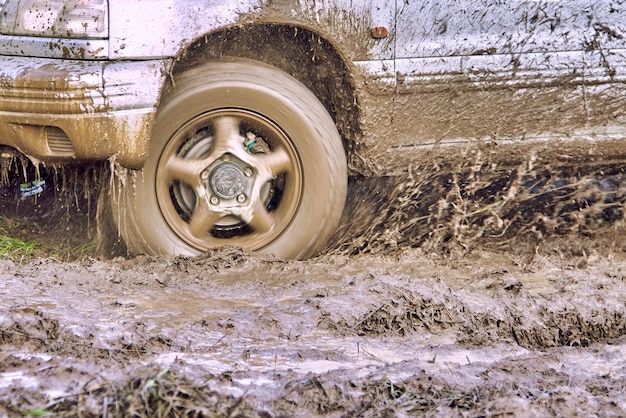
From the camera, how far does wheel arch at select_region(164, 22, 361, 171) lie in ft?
15.1

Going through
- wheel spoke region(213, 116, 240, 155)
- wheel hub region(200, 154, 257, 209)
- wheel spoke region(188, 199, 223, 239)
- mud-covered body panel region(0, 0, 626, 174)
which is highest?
mud-covered body panel region(0, 0, 626, 174)

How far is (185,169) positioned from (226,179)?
21 cm

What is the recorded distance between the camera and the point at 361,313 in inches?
157

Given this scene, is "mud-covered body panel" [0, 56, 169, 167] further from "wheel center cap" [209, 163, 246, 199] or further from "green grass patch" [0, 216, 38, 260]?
"green grass patch" [0, 216, 38, 260]

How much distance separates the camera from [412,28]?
15.1 ft

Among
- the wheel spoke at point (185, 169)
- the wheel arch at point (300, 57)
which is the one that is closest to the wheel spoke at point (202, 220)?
the wheel spoke at point (185, 169)

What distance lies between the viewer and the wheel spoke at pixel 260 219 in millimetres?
4723

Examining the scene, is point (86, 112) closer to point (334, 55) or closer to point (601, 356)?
point (334, 55)

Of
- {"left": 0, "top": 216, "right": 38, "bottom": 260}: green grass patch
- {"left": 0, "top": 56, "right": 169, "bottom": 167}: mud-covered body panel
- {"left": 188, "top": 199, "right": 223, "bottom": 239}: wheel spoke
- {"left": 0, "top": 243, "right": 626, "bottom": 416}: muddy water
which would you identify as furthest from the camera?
{"left": 0, "top": 216, "right": 38, "bottom": 260}: green grass patch

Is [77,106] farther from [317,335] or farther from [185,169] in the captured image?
Answer: [317,335]

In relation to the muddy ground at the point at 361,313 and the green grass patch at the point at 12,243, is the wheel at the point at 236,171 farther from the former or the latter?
the green grass patch at the point at 12,243

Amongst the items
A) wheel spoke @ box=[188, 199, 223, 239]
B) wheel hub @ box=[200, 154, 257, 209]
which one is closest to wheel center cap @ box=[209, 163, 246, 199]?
wheel hub @ box=[200, 154, 257, 209]

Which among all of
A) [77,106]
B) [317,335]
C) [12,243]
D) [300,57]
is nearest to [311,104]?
[300,57]

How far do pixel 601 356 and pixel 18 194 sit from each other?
3.57m
